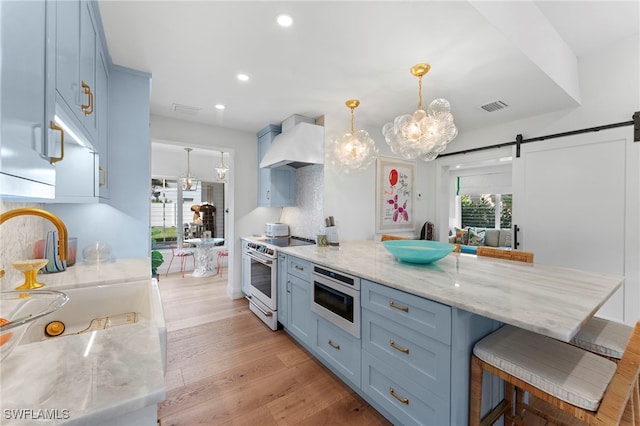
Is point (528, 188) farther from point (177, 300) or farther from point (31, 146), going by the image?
point (177, 300)

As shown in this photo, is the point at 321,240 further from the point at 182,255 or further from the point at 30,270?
the point at 182,255

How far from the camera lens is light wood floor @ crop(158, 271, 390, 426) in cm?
168

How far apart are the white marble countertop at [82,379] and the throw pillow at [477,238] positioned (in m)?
6.02

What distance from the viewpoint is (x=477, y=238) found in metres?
5.48

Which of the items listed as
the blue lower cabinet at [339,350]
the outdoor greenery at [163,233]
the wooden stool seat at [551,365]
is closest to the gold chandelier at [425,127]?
the wooden stool seat at [551,365]

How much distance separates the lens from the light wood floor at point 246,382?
1.68m

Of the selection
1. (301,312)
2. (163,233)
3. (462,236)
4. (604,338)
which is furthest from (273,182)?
(462,236)

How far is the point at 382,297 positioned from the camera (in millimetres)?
1587

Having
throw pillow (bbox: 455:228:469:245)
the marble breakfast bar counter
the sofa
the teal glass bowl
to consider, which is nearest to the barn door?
the teal glass bowl

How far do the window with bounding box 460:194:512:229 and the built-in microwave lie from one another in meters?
5.18

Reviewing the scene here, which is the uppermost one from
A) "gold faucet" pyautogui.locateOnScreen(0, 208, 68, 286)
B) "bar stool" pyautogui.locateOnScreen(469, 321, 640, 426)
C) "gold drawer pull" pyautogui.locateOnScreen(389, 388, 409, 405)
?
"gold faucet" pyautogui.locateOnScreen(0, 208, 68, 286)

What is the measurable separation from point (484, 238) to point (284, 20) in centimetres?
564

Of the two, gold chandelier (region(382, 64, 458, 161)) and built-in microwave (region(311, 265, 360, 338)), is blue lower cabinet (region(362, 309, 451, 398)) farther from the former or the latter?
gold chandelier (region(382, 64, 458, 161))

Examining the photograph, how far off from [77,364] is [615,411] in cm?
174
